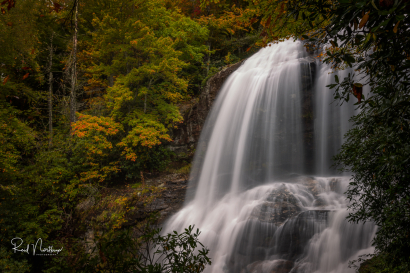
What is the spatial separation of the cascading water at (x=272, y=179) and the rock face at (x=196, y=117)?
578 millimetres

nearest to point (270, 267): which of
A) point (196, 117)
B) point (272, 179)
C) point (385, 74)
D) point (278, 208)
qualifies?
point (278, 208)

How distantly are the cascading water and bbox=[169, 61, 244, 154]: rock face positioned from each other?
578 millimetres

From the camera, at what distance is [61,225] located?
8.60 m

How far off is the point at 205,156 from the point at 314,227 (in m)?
7.13

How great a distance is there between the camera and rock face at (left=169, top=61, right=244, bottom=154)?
13.2m

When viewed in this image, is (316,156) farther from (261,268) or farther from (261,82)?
(261,268)

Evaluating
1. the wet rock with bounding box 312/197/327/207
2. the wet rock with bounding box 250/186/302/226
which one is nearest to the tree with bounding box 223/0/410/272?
the wet rock with bounding box 250/186/302/226

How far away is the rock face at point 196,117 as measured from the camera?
1318 cm

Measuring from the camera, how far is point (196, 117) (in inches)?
528

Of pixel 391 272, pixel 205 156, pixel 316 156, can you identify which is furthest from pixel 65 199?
pixel 316 156
